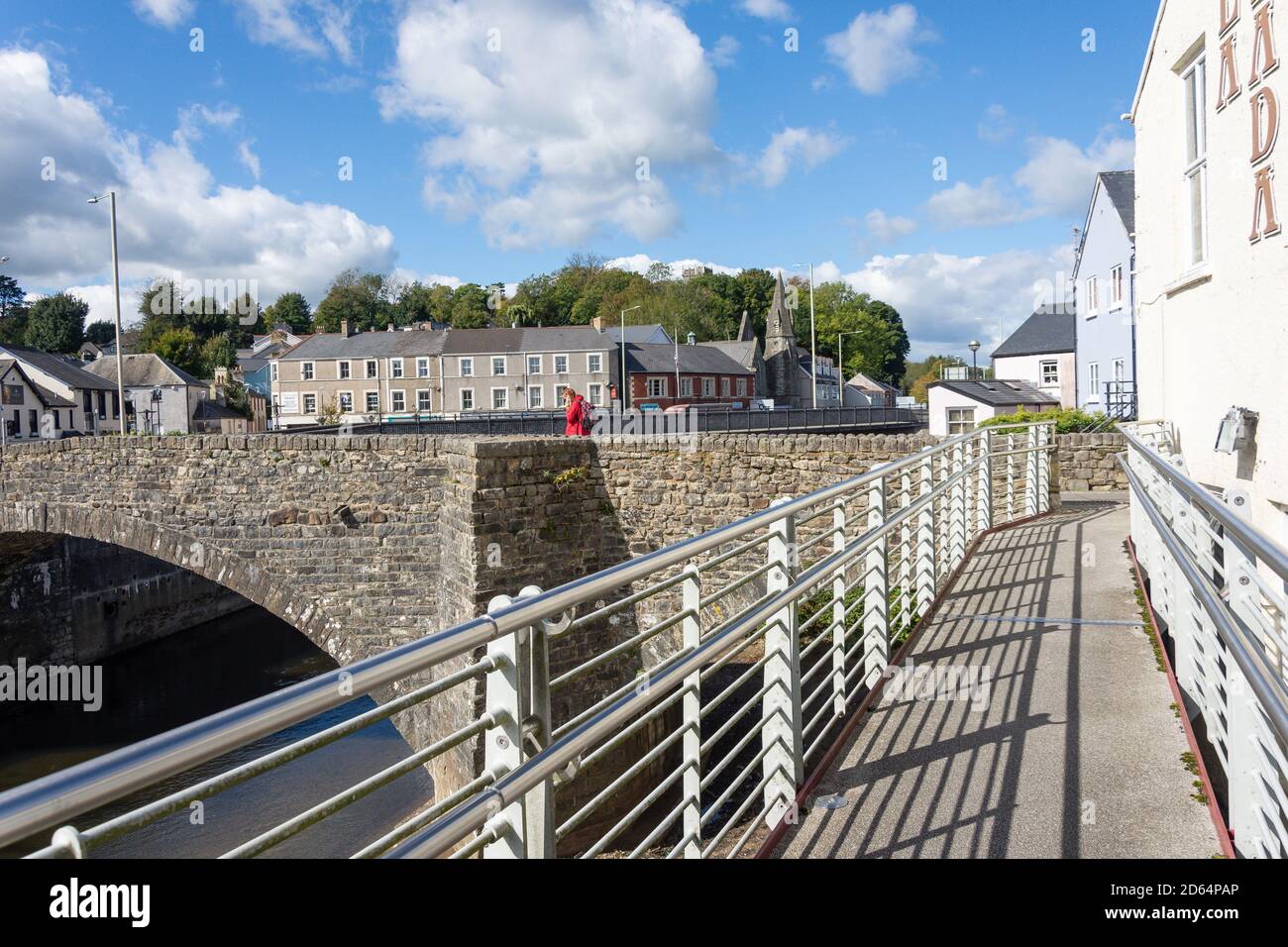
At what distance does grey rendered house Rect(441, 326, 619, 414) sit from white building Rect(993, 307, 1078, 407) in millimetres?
25938

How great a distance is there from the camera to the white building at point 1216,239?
6.27 m

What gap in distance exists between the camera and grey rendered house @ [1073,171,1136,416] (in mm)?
26031

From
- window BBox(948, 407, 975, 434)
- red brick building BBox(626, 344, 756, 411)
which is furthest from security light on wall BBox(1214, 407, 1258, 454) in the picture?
red brick building BBox(626, 344, 756, 411)

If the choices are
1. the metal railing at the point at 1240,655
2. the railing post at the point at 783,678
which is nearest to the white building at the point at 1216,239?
the metal railing at the point at 1240,655

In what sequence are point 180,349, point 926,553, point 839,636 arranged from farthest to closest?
point 180,349 → point 926,553 → point 839,636

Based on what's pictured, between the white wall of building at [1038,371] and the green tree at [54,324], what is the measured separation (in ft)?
280

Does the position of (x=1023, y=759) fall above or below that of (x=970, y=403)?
below

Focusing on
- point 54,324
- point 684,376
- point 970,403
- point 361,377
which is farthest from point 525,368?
point 54,324

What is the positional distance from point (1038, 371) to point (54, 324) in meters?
87.7

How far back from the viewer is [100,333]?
10369cm

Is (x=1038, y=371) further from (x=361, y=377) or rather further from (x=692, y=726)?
(x=692, y=726)

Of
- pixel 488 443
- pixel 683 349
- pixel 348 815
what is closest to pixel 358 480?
pixel 488 443
